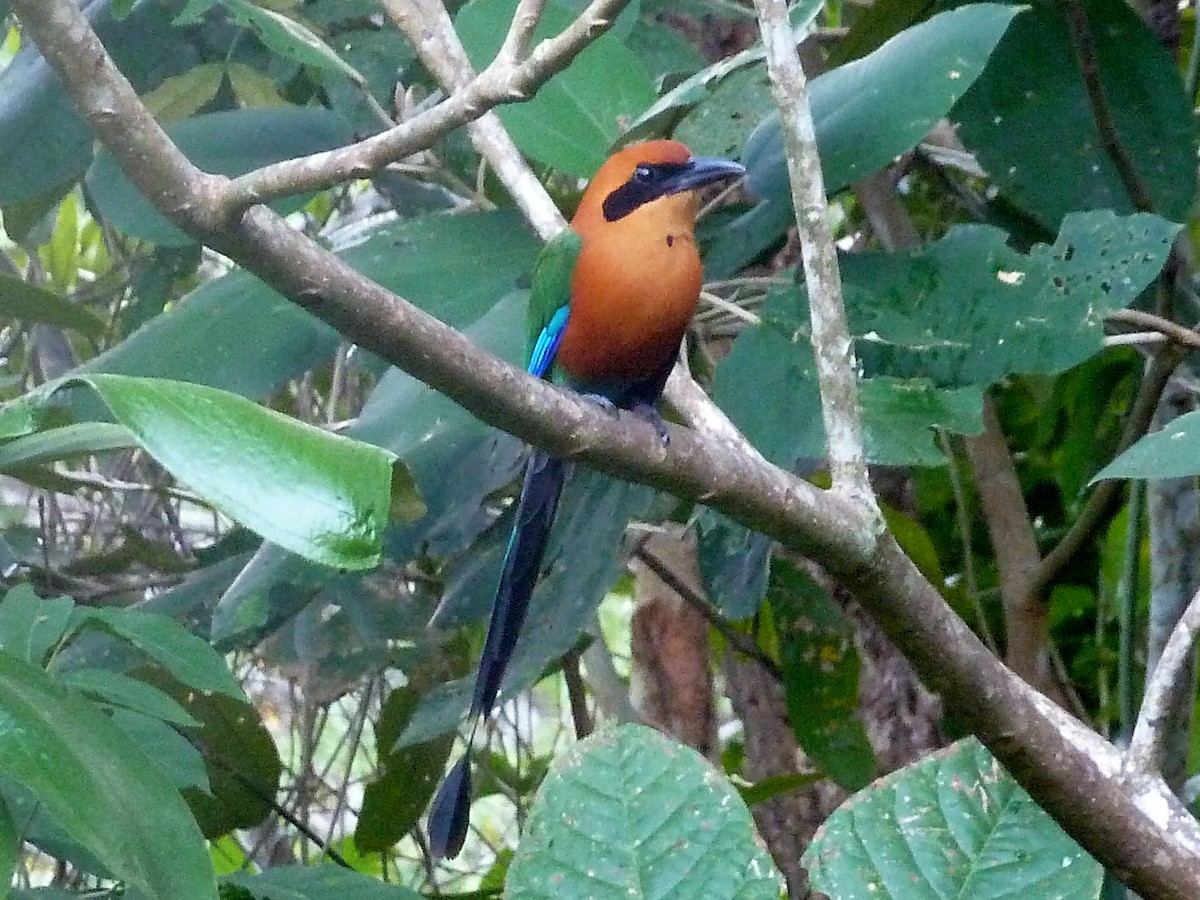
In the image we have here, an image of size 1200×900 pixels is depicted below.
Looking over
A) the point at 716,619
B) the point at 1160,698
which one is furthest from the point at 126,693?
the point at 716,619

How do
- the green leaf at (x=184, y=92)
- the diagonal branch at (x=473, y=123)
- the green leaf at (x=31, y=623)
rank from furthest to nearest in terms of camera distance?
1. the green leaf at (x=184, y=92)
2. the diagonal branch at (x=473, y=123)
3. the green leaf at (x=31, y=623)

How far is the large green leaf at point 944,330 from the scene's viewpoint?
4.42 feet

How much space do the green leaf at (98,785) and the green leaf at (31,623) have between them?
0.17 meters

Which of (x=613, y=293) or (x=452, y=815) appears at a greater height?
(x=613, y=293)

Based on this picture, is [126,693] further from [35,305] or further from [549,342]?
[35,305]

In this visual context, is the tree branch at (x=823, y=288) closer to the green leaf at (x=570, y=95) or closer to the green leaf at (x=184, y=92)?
the green leaf at (x=570, y=95)

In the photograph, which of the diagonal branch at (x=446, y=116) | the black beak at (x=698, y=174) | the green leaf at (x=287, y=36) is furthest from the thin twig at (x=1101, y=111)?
the diagonal branch at (x=446, y=116)

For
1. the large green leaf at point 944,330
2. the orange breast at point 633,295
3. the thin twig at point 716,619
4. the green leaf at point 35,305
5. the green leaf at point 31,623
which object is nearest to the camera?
the green leaf at point 31,623

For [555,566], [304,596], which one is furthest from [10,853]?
[304,596]

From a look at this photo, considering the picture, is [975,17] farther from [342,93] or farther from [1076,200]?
[342,93]

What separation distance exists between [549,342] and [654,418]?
1.20 feet

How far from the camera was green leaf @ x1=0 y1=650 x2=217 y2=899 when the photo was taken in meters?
0.70

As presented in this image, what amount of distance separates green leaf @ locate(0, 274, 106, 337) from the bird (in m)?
0.70

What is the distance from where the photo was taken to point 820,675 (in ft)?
6.45
